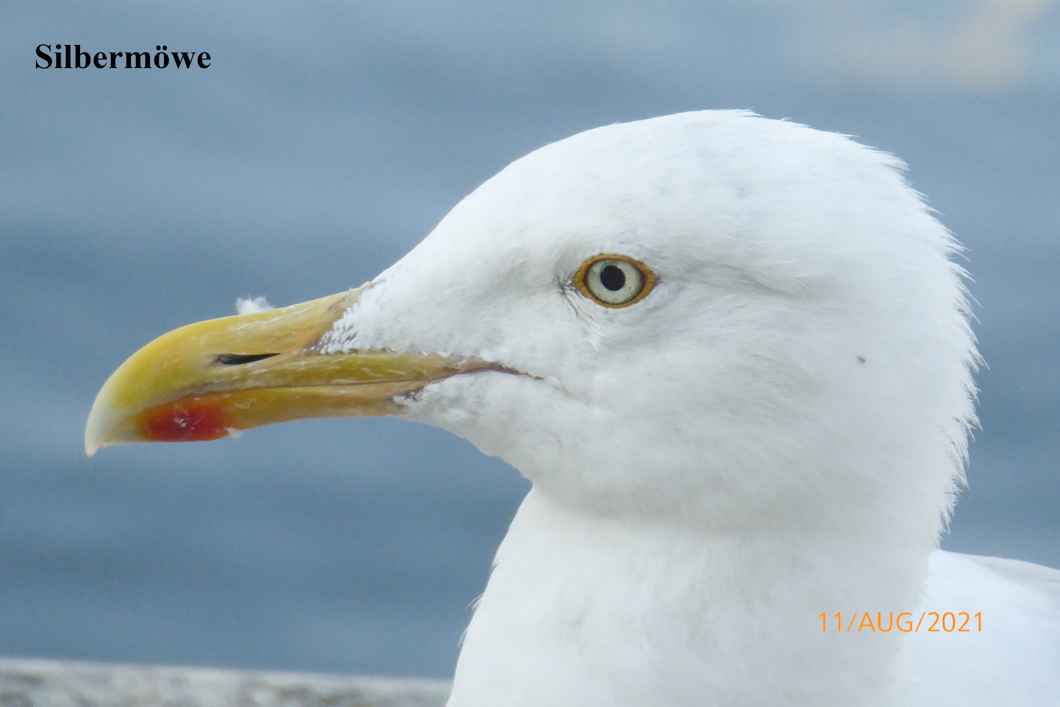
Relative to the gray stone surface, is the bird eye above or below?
above

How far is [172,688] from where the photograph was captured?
306cm

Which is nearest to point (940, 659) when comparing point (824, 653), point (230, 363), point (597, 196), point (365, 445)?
point (824, 653)

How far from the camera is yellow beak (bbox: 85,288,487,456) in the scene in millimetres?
1788

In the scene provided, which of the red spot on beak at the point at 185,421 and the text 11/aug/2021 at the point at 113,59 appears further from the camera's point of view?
the text 11/aug/2021 at the point at 113,59

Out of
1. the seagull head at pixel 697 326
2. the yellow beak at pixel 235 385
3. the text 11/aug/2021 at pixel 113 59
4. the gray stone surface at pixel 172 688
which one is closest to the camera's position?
the seagull head at pixel 697 326

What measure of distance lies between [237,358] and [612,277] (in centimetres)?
61

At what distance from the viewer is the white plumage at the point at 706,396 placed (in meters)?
1.56

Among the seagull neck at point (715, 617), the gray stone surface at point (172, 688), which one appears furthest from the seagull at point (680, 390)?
the gray stone surface at point (172, 688)

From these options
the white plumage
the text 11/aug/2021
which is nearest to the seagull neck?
the white plumage

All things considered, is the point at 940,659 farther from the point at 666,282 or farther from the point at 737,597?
the point at 666,282
